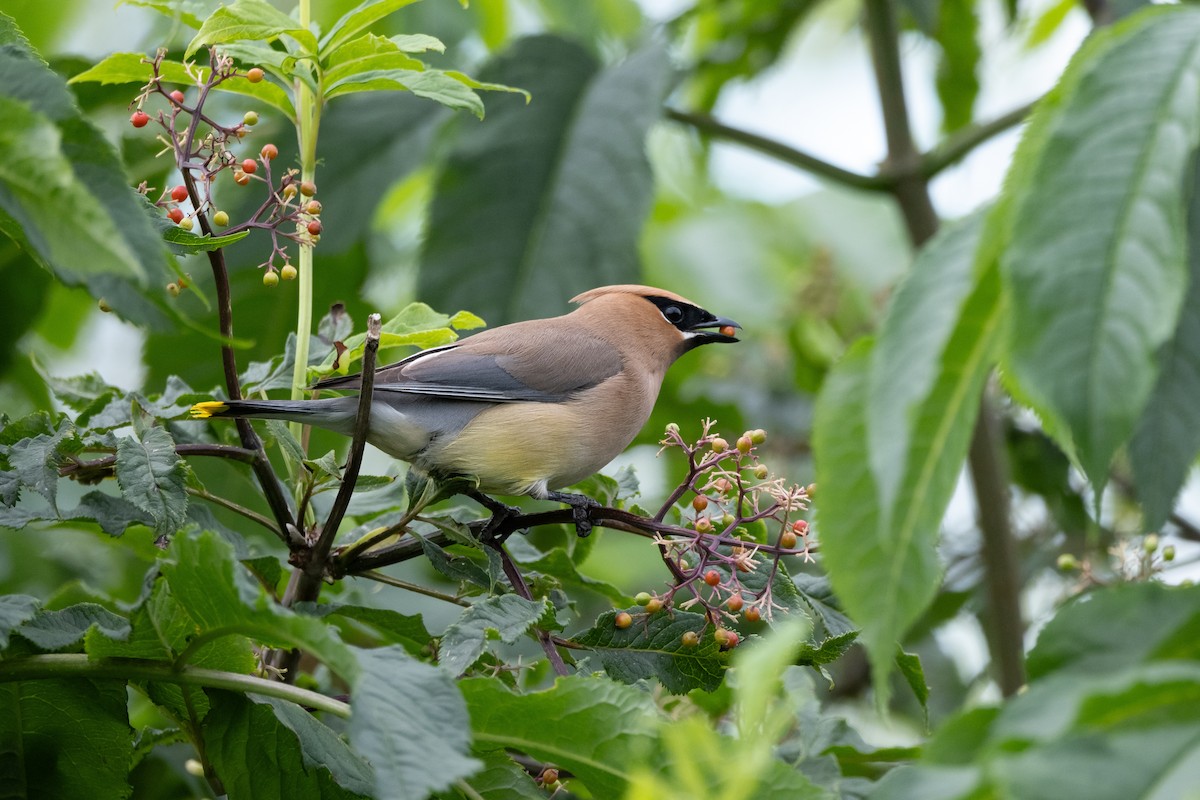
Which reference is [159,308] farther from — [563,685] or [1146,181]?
[1146,181]

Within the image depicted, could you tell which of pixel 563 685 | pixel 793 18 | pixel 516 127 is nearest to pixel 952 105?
pixel 793 18

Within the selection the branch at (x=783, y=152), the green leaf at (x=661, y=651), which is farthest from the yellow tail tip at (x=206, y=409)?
the branch at (x=783, y=152)

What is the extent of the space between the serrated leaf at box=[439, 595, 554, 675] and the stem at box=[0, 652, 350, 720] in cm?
20

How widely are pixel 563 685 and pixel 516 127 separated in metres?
3.27

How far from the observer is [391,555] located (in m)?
2.44

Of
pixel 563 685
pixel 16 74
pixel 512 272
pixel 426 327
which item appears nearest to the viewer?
pixel 16 74

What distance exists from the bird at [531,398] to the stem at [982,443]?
109 centimetres

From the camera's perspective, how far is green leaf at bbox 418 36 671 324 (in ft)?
14.8

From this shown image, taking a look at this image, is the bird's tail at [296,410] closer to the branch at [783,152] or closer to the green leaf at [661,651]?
the green leaf at [661,651]

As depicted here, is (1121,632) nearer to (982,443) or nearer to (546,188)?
(982,443)

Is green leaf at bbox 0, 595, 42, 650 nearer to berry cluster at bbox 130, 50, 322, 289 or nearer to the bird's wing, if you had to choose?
berry cluster at bbox 130, 50, 322, 289

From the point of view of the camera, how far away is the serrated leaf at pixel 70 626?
213 centimetres

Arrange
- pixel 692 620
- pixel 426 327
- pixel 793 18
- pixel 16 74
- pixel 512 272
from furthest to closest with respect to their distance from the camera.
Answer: pixel 793 18 < pixel 512 272 < pixel 426 327 < pixel 692 620 < pixel 16 74

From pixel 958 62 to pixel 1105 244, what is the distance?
17.3 feet
